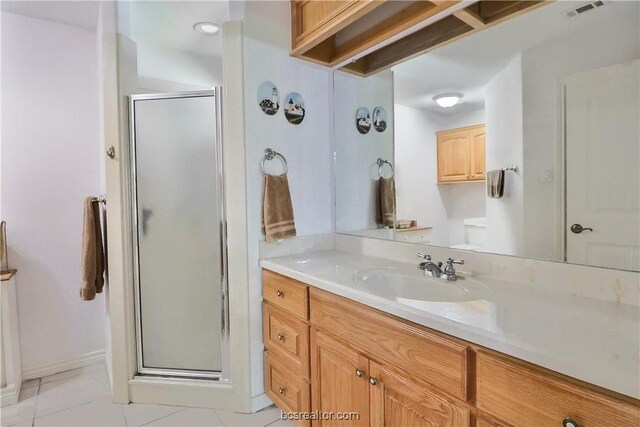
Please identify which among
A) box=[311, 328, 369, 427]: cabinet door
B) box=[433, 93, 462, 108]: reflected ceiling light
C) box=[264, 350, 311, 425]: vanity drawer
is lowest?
box=[264, 350, 311, 425]: vanity drawer

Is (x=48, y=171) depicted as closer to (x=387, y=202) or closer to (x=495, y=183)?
(x=387, y=202)

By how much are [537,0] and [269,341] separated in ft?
5.94

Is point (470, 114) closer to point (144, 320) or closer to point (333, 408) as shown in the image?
point (333, 408)

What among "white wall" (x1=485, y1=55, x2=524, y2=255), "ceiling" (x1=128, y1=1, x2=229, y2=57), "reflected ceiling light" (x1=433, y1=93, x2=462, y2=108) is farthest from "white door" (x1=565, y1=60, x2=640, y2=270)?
"ceiling" (x1=128, y1=1, x2=229, y2=57)

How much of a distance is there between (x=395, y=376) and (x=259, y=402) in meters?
1.06

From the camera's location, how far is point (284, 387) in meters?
1.62

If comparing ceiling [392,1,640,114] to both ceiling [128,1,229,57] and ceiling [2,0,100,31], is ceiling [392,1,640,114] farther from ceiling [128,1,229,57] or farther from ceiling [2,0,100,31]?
ceiling [2,0,100,31]

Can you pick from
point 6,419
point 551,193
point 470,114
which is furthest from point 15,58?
point 551,193

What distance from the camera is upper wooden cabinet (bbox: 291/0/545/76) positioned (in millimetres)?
1255

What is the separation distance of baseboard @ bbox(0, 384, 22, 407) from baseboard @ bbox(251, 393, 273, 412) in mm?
1366

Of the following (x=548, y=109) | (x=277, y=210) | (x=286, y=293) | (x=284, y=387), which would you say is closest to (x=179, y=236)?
(x=277, y=210)

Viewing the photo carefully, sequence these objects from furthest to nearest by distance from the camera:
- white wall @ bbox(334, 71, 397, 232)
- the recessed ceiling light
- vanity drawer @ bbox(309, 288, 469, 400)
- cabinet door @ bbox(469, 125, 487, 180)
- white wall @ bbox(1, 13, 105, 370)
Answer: the recessed ceiling light < white wall @ bbox(1, 13, 105, 370) < white wall @ bbox(334, 71, 397, 232) < cabinet door @ bbox(469, 125, 487, 180) < vanity drawer @ bbox(309, 288, 469, 400)

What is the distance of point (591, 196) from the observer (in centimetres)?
108

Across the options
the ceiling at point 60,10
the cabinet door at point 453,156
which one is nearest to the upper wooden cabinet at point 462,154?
the cabinet door at point 453,156
